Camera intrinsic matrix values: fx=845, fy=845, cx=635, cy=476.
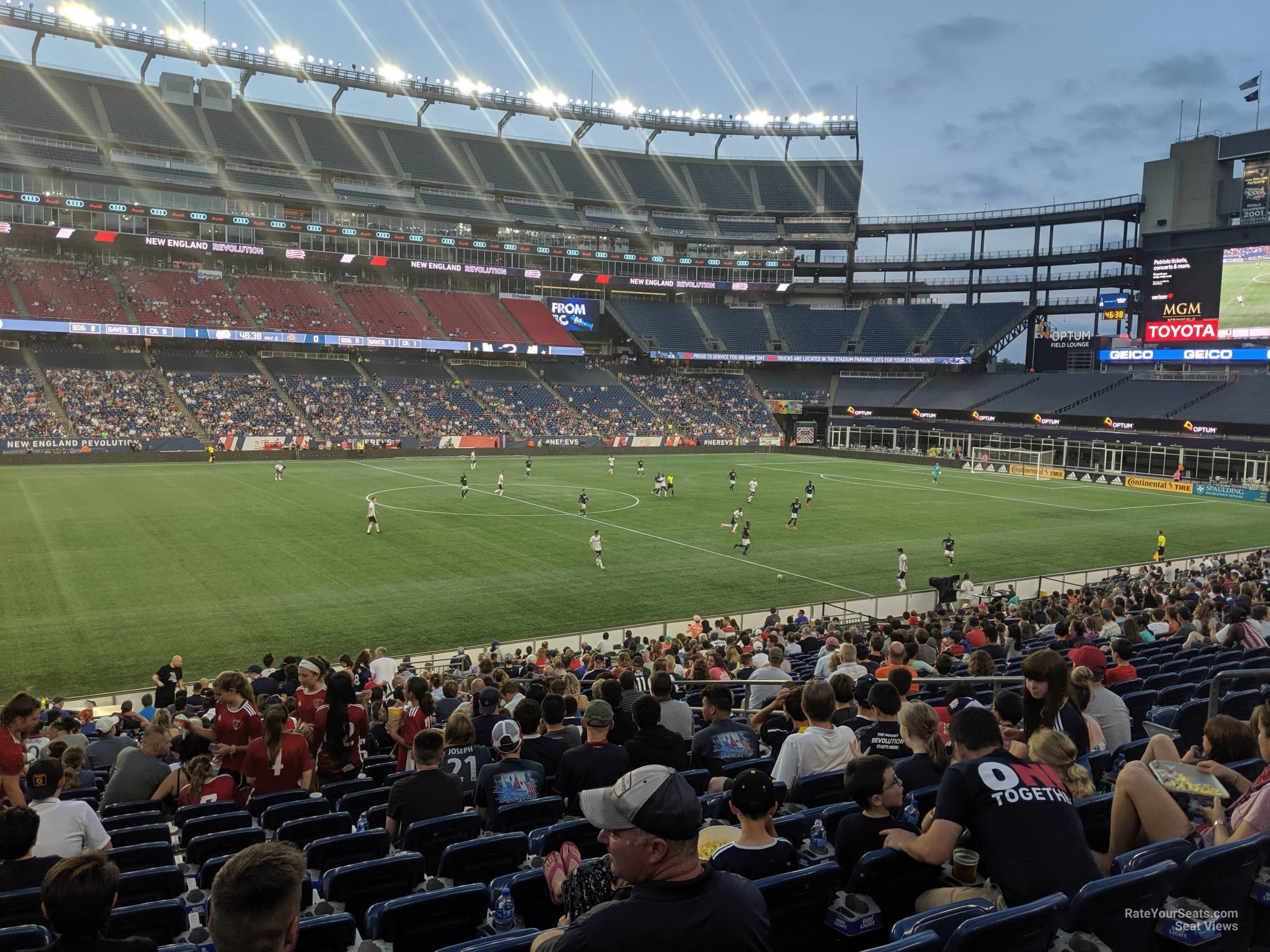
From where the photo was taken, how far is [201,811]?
789cm

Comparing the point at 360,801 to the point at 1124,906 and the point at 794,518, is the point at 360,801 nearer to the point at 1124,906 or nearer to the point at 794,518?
the point at 1124,906

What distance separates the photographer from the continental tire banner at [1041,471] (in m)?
65.8

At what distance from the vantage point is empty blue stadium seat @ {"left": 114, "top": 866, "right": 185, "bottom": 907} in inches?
224

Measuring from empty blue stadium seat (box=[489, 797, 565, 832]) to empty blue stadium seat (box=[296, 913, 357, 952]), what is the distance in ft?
7.42

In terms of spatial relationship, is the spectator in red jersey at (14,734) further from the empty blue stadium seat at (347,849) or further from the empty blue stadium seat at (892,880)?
the empty blue stadium seat at (892,880)

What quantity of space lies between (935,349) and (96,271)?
85028mm

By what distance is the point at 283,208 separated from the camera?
87688mm

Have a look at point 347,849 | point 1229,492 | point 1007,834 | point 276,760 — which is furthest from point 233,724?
point 1229,492

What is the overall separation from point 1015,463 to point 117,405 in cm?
7158

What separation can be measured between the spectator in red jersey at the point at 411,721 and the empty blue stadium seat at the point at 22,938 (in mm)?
4442

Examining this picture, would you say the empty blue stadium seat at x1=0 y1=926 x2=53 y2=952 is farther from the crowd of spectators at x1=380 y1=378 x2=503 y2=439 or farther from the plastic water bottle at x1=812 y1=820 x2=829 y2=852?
the crowd of spectators at x1=380 y1=378 x2=503 y2=439

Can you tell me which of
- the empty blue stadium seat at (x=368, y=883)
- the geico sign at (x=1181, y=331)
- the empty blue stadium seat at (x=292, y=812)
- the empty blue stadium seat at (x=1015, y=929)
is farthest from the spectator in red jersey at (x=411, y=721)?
the geico sign at (x=1181, y=331)

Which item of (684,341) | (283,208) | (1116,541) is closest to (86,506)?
(1116,541)

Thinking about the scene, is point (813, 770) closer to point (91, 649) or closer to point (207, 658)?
point (207, 658)
